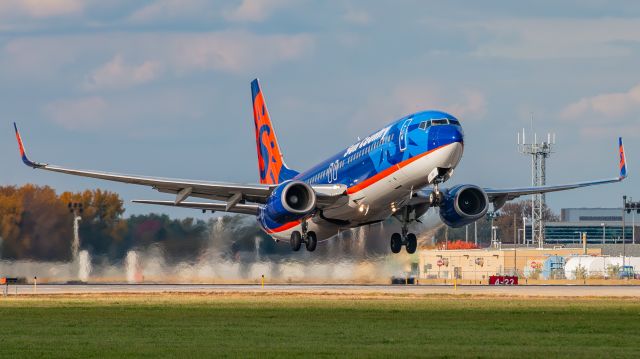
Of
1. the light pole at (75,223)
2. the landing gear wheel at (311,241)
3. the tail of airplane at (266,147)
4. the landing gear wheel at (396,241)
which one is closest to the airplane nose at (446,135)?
the landing gear wheel at (311,241)

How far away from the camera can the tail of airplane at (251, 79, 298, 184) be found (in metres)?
74.7

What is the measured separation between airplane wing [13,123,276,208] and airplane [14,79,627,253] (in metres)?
0.05

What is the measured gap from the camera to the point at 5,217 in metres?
75.3

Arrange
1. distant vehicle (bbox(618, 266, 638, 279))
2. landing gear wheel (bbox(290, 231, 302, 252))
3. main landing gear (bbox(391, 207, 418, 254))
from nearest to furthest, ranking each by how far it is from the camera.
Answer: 1. main landing gear (bbox(391, 207, 418, 254))
2. landing gear wheel (bbox(290, 231, 302, 252))
3. distant vehicle (bbox(618, 266, 638, 279))

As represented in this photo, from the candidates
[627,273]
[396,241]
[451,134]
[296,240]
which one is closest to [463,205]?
[396,241]

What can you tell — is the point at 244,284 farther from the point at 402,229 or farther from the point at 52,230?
the point at 402,229

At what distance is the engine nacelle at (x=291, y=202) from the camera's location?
5966cm

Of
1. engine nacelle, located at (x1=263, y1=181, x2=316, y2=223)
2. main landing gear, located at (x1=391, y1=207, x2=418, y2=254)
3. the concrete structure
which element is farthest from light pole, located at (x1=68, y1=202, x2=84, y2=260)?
the concrete structure

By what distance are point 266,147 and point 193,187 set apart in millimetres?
14455

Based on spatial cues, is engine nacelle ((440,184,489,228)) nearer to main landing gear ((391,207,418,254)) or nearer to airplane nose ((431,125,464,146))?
main landing gear ((391,207,418,254))

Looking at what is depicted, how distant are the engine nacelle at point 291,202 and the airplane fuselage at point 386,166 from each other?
146cm

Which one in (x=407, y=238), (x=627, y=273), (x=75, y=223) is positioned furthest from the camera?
(x=627, y=273)

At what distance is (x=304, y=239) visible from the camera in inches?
2549

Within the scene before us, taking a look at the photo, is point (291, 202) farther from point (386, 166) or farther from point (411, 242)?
point (411, 242)
